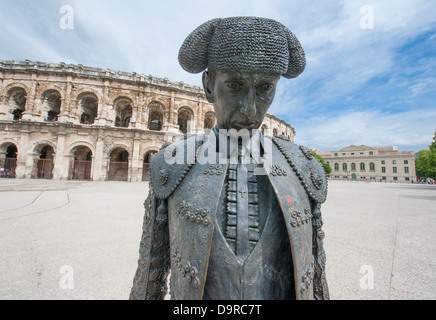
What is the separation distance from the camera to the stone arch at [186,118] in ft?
70.9

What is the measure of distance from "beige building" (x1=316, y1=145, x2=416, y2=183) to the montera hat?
6573 cm

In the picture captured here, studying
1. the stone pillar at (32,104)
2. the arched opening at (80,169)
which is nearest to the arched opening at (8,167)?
the stone pillar at (32,104)

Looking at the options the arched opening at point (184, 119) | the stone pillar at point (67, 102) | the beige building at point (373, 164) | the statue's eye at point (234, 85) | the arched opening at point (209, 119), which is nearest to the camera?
the statue's eye at point (234, 85)

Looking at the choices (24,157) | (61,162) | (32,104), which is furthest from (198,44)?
(32,104)

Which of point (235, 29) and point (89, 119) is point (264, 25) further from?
point (89, 119)

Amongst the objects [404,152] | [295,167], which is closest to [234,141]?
[295,167]

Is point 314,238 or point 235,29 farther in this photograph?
point 314,238

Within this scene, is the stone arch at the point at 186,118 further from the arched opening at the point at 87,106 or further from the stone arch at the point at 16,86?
the stone arch at the point at 16,86

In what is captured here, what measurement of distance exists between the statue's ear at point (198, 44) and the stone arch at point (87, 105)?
2269 cm

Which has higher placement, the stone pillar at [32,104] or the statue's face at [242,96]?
the stone pillar at [32,104]

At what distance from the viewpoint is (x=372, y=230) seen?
4.61 m

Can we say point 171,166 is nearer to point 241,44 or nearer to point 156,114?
point 241,44

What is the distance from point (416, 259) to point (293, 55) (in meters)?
4.17

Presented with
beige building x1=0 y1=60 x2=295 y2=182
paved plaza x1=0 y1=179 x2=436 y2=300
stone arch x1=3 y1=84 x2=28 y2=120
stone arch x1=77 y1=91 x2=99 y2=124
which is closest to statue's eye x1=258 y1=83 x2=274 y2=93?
paved plaza x1=0 y1=179 x2=436 y2=300
